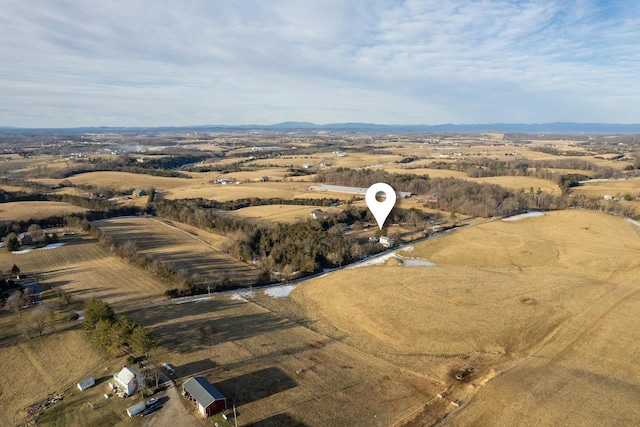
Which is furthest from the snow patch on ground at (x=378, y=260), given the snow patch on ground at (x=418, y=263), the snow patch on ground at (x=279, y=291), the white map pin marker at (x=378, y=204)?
the snow patch on ground at (x=279, y=291)

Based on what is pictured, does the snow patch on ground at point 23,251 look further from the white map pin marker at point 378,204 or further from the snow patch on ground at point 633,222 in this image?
the snow patch on ground at point 633,222

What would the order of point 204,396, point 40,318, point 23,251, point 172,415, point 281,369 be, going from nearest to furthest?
point 172,415, point 204,396, point 281,369, point 40,318, point 23,251

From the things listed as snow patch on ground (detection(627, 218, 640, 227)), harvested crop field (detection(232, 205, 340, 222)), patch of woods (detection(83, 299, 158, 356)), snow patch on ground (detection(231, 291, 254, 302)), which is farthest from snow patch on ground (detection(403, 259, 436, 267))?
snow patch on ground (detection(627, 218, 640, 227))

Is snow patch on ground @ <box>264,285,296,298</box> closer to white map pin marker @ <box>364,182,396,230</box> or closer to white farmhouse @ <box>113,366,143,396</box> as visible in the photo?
white farmhouse @ <box>113,366,143,396</box>

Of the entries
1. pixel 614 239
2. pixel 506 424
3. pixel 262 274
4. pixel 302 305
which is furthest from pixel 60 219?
pixel 614 239

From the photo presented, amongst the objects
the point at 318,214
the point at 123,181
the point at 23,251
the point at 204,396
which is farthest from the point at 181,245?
the point at 123,181

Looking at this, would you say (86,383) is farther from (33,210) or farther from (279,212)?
(33,210)
